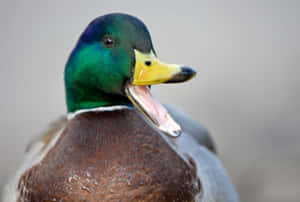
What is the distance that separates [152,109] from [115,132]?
19 cm

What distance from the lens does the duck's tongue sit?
50.7 inches

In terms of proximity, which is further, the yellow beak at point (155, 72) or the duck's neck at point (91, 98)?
the duck's neck at point (91, 98)

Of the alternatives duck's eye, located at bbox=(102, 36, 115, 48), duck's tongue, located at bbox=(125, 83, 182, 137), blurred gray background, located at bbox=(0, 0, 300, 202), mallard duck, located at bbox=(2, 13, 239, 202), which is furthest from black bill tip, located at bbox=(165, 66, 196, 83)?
blurred gray background, located at bbox=(0, 0, 300, 202)

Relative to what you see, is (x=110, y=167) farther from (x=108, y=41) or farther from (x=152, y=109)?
(x=108, y=41)

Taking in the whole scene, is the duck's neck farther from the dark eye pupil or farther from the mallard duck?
the dark eye pupil

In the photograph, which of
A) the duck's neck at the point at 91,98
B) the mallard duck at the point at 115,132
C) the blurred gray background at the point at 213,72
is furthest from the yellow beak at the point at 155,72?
the blurred gray background at the point at 213,72

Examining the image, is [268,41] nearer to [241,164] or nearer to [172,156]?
[241,164]

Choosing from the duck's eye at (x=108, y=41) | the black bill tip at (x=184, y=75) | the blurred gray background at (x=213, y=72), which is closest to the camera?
the black bill tip at (x=184, y=75)

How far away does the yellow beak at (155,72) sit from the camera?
4.24 feet

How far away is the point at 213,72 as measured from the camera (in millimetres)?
3500

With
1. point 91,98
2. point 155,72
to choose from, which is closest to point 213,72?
point 91,98

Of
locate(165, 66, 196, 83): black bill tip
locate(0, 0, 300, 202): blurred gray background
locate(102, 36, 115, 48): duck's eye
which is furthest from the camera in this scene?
locate(0, 0, 300, 202): blurred gray background

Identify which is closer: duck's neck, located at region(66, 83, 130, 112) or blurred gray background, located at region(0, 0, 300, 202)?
duck's neck, located at region(66, 83, 130, 112)

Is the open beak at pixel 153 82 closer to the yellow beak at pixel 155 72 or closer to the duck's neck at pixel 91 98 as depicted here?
the yellow beak at pixel 155 72
